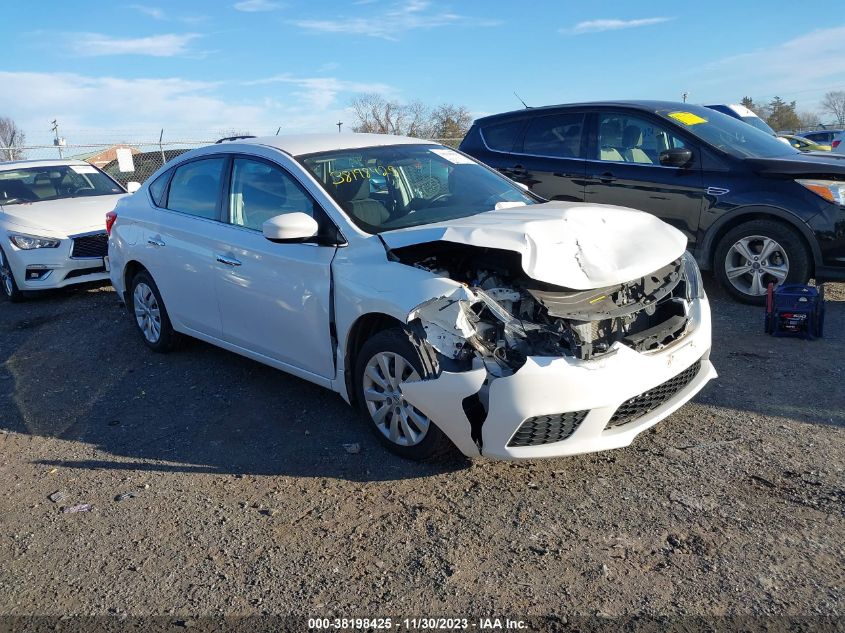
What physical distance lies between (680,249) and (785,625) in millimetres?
2137

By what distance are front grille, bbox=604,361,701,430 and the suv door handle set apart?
2594 millimetres

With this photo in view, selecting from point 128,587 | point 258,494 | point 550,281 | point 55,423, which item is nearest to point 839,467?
point 550,281

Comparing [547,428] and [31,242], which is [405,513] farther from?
[31,242]

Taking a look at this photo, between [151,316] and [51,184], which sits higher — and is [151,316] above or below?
below

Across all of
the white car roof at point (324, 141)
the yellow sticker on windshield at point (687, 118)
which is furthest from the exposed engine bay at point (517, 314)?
the yellow sticker on windshield at point (687, 118)

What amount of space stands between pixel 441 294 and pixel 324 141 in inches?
79.4

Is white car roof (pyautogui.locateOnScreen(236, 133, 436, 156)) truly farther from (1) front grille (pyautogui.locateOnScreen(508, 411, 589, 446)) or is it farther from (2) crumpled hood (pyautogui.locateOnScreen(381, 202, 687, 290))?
(1) front grille (pyautogui.locateOnScreen(508, 411, 589, 446))

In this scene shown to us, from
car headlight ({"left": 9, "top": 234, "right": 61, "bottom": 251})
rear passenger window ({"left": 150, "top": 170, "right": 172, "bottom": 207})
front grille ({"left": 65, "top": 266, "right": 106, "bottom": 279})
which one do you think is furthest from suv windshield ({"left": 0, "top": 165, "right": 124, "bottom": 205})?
rear passenger window ({"left": 150, "top": 170, "right": 172, "bottom": 207})

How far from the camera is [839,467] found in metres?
3.63

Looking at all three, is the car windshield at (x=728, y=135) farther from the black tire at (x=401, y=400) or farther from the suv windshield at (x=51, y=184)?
the suv windshield at (x=51, y=184)

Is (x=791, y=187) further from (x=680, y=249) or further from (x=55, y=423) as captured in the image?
(x=55, y=423)

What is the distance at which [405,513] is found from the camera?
3494 millimetres

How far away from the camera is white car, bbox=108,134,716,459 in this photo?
345 cm

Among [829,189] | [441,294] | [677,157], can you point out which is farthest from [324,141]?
[829,189]
